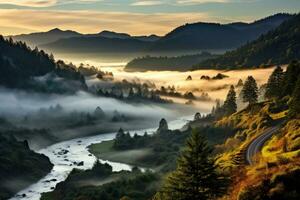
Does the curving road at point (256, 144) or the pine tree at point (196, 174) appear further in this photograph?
the curving road at point (256, 144)

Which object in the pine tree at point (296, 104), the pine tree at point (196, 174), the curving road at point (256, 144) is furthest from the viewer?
the pine tree at point (296, 104)

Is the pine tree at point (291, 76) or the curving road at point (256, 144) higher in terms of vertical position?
the pine tree at point (291, 76)

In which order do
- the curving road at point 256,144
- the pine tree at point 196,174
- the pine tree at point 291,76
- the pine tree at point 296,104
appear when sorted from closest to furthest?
the pine tree at point 196,174
the curving road at point 256,144
the pine tree at point 296,104
the pine tree at point 291,76

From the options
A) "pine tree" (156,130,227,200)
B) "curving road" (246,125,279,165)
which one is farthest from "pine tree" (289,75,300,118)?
"pine tree" (156,130,227,200)

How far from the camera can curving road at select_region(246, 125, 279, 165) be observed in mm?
119119

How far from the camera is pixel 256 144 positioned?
13950cm

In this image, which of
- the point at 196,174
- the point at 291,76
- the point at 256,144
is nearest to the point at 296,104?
the point at 256,144

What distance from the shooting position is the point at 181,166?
231ft

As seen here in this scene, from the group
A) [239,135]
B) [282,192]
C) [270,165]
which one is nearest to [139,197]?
[239,135]

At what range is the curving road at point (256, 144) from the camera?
4690 inches

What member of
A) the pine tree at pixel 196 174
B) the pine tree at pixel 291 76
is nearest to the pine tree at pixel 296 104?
the pine tree at pixel 291 76

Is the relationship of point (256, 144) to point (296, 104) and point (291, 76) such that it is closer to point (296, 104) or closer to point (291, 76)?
point (296, 104)

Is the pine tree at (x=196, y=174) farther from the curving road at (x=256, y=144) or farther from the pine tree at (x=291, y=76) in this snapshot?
the pine tree at (x=291, y=76)

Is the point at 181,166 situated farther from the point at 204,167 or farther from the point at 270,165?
the point at 270,165
